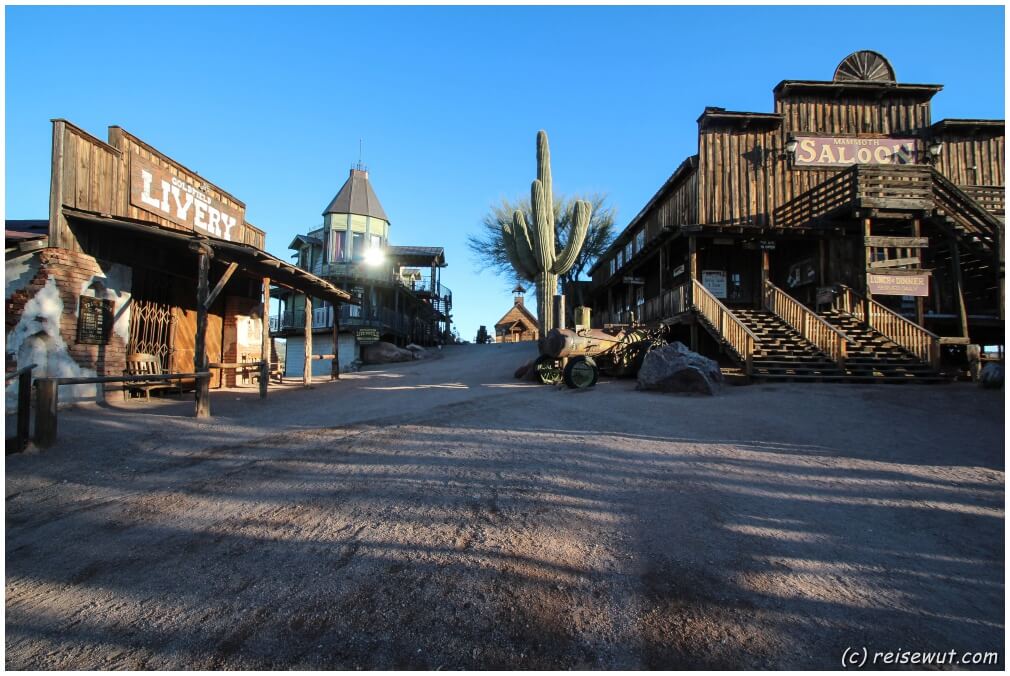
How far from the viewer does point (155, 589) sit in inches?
117

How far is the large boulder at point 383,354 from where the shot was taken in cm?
2683

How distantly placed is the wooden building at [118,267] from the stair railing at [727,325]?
10.4 metres

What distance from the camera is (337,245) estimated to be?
31.2 m

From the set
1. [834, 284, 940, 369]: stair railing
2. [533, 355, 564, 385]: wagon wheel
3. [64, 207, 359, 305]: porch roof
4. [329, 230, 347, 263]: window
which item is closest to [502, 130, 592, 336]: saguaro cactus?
[533, 355, 564, 385]: wagon wheel

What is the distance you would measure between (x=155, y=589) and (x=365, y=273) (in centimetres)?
2827

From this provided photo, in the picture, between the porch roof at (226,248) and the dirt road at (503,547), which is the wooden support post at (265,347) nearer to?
the porch roof at (226,248)

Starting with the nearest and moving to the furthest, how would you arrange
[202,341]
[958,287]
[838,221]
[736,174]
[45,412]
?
[45,412], [202,341], [958,287], [838,221], [736,174]

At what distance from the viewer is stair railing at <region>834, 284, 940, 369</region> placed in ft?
39.3

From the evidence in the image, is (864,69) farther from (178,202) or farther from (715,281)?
(178,202)

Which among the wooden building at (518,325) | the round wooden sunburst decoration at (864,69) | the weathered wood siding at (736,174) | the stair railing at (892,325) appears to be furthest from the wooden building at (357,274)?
the round wooden sunburst decoration at (864,69)

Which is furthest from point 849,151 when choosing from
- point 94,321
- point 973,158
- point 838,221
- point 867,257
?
point 94,321

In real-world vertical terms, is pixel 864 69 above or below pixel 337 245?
above

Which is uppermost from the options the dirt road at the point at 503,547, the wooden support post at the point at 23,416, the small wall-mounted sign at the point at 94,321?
the small wall-mounted sign at the point at 94,321

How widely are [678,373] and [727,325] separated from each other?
3.73 meters
